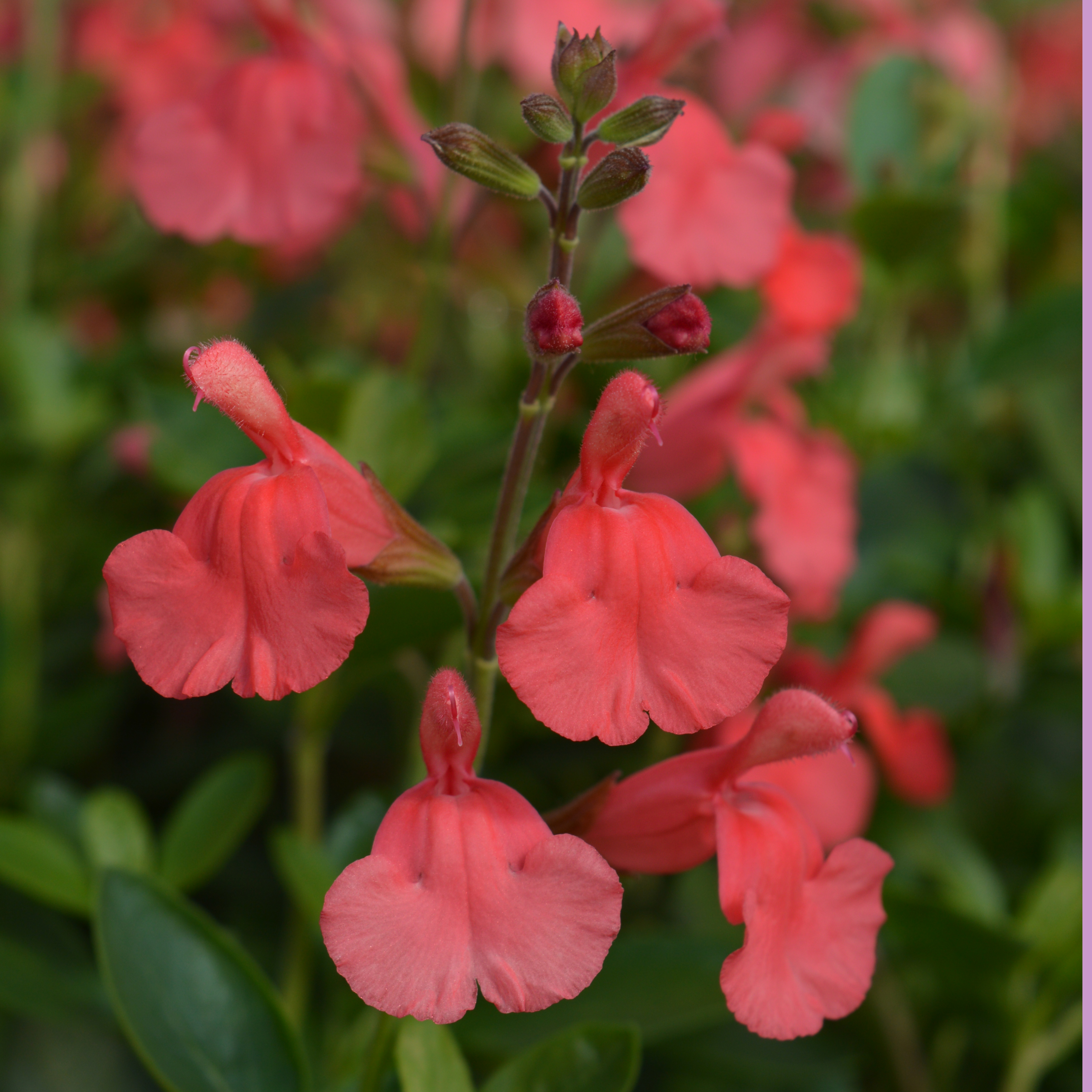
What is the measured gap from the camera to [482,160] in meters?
0.48

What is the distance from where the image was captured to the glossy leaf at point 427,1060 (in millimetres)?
479

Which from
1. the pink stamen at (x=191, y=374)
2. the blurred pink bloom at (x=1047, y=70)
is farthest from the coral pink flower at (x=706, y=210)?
the blurred pink bloom at (x=1047, y=70)

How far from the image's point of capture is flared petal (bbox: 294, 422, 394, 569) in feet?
1.66

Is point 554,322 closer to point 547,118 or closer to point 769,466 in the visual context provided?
point 547,118

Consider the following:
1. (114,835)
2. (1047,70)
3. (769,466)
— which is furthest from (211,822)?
(1047,70)

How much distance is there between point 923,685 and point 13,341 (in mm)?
907

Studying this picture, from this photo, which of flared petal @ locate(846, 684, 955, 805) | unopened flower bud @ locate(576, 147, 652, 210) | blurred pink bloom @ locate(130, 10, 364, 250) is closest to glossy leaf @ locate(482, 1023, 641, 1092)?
unopened flower bud @ locate(576, 147, 652, 210)

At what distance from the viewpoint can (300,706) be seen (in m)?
0.79

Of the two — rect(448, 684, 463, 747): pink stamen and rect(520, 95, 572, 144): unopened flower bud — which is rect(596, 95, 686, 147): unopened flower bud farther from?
rect(448, 684, 463, 747): pink stamen

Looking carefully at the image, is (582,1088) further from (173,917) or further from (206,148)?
(206,148)

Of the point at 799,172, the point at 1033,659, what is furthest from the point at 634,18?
the point at 1033,659

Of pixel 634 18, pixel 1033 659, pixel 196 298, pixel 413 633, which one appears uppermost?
pixel 634 18

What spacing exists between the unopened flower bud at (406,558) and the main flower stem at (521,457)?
0.09 feet

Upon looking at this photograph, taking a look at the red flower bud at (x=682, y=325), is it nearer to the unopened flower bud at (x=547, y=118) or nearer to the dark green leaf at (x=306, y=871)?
the unopened flower bud at (x=547, y=118)
